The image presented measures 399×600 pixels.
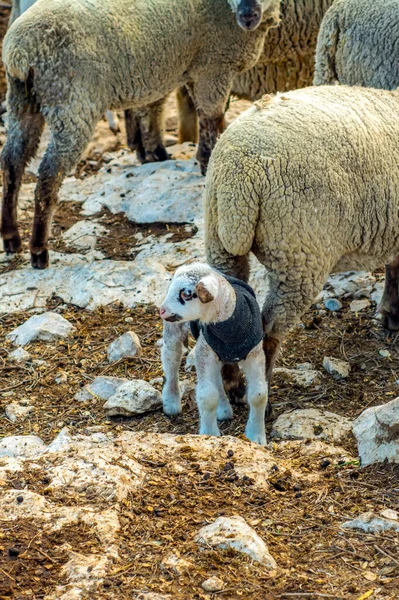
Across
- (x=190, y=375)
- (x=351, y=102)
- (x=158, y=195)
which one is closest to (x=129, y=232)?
(x=158, y=195)

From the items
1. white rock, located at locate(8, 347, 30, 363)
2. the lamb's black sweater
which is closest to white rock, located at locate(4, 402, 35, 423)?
white rock, located at locate(8, 347, 30, 363)

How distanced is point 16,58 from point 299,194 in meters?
3.15

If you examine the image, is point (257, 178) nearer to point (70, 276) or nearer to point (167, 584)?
point (167, 584)

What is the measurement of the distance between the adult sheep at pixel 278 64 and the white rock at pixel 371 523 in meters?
5.98

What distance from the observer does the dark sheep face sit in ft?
24.9

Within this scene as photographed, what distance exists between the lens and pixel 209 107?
8.20m

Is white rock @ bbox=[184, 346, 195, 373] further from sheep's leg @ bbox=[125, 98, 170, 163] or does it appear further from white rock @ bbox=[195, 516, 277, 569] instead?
sheep's leg @ bbox=[125, 98, 170, 163]

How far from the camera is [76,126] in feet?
23.3

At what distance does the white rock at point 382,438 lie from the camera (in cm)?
429

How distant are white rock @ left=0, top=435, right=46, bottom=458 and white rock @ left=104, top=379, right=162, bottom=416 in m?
0.55

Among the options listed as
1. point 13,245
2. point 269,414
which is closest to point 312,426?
point 269,414

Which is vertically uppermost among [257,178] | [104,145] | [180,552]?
[257,178]

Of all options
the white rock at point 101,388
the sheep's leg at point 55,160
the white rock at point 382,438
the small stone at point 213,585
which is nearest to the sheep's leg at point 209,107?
the sheep's leg at point 55,160

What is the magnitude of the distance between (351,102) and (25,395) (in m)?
2.56
